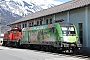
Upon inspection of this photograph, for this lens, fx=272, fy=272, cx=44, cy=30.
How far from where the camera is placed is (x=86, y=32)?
26.8 meters

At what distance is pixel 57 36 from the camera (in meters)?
25.7

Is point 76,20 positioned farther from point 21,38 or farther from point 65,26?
point 21,38

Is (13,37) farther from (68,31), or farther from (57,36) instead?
(68,31)

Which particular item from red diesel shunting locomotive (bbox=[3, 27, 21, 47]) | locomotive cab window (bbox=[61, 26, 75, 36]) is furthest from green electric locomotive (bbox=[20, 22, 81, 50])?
red diesel shunting locomotive (bbox=[3, 27, 21, 47])

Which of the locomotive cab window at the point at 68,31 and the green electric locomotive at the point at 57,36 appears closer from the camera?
the green electric locomotive at the point at 57,36

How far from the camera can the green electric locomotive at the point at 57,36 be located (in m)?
25.1

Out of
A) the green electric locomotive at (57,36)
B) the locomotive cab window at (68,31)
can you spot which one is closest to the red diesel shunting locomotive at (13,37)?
the green electric locomotive at (57,36)

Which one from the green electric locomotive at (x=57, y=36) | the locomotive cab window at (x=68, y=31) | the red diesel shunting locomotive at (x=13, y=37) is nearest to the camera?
the green electric locomotive at (x=57, y=36)

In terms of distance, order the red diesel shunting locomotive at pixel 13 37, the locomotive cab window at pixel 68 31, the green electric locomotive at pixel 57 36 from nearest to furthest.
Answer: the green electric locomotive at pixel 57 36
the locomotive cab window at pixel 68 31
the red diesel shunting locomotive at pixel 13 37

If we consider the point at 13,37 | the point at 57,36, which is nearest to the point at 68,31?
the point at 57,36

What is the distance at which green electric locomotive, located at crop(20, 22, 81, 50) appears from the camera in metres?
25.1

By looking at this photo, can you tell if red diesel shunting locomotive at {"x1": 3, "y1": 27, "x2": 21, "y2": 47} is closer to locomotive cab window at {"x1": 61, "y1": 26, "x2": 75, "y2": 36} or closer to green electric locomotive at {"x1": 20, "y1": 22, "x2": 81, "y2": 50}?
green electric locomotive at {"x1": 20, "y1": 22, "x2": 81, "y2": 50}

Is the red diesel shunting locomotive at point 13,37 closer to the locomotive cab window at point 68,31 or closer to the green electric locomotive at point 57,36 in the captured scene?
the green electric locomotive at point 57,36

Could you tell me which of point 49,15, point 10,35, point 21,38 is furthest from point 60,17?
point 10,35
